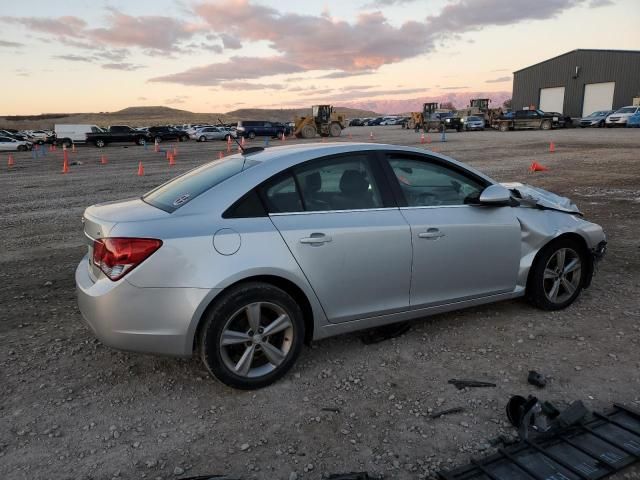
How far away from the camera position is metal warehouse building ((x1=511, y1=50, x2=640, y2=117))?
1959 inches

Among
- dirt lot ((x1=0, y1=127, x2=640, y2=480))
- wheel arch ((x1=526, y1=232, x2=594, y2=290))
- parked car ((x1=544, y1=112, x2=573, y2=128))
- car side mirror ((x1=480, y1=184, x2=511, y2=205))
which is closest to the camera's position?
dirt lot ((x1=0, y1=127, x2=640, y2=480))

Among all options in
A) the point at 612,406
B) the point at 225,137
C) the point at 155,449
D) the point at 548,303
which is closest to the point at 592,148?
the point at 548,303

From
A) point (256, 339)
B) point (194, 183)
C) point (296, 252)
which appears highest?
point (194, 183)

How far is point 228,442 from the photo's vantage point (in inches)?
118

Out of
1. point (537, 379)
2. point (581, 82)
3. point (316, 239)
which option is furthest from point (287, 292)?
point (581, 82)

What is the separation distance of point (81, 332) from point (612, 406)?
13.3ft

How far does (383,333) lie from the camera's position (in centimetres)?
434

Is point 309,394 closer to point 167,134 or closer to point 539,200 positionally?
point 539,200

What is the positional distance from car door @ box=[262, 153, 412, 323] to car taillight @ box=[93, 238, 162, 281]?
32.0 inches

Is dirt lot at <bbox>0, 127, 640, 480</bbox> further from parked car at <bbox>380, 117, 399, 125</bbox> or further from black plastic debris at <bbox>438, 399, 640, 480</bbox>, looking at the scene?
parked car at <bbox>380, 117, 399, 125</bbox>

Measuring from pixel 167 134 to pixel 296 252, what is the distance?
45.8m

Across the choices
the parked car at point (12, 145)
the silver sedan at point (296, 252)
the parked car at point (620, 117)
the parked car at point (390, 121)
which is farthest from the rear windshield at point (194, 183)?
the parked car at point (390, 121)

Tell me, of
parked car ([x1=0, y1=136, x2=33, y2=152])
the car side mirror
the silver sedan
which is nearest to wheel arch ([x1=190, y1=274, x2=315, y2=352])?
the silver sedan

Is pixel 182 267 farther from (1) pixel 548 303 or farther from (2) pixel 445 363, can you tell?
(1) pixel 548 303
